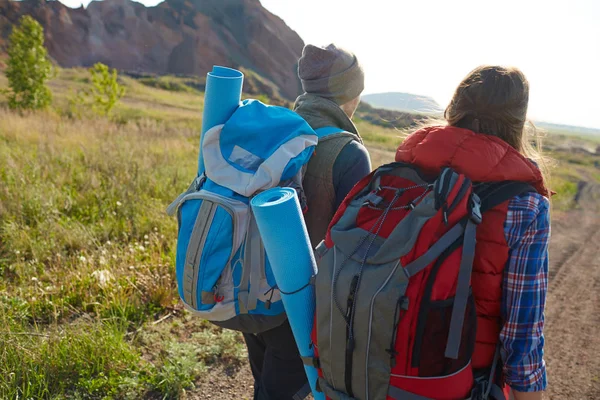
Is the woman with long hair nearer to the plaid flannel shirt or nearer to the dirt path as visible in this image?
the plaid flannel shirt

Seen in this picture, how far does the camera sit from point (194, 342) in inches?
122

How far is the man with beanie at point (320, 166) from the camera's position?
180cm

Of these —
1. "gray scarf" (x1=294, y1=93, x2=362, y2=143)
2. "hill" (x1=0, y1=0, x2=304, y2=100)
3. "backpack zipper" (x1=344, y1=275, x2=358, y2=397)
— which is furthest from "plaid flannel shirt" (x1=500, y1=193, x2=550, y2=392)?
"hill" (x1=0, y1=0, x2=304, y2=100)

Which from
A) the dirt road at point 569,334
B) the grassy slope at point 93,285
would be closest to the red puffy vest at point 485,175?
the dirt road at point 569,334

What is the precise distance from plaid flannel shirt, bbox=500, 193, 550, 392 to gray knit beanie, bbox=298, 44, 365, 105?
3.43 ft

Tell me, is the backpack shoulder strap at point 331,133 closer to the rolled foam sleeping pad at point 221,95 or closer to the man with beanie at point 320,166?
the man with beanie at point 320,166

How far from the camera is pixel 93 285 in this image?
3.37m

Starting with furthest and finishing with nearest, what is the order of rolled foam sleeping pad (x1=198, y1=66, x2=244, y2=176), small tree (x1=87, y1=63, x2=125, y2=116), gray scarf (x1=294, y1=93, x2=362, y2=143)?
small tree (x1=87, y1=63, x2=125, y2=116)
gray scarf (x1=294, y1=93, x2=362, y2=143)
rolled foam sleeping pad (x1=198, y1=66, x2=244, y2=176)

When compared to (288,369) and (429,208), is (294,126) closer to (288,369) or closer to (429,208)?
(429,208)

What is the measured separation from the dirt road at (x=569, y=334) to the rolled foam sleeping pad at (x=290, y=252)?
5.26 feet

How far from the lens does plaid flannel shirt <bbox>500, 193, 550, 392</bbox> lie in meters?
1.23

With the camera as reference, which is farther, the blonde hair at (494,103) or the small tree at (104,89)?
the small tree at (104,89)

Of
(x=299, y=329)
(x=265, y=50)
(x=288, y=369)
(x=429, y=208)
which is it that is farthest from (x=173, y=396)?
(x=265, y=50)

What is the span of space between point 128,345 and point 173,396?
492 millimetres
